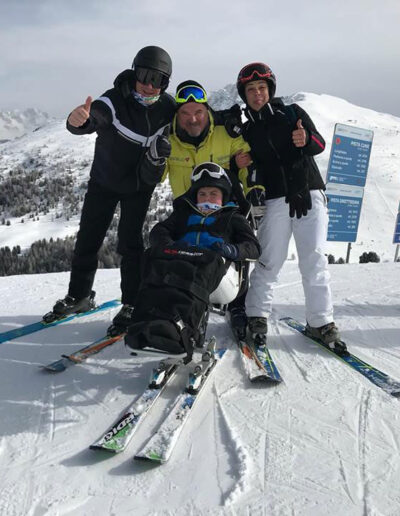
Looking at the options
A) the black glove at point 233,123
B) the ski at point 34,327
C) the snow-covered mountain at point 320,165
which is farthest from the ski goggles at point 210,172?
the snow-covered mountain at point 320,165

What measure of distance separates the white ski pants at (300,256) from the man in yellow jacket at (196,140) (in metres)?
0.57

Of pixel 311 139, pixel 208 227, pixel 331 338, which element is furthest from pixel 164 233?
pixel 331 338

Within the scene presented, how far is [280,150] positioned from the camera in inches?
142

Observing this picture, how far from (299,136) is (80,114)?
1.76m

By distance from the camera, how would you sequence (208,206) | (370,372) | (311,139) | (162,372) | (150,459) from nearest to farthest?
(150,459) < (162,372) < (370,372) < (208,206) < (311,139)

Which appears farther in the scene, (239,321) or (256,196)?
(239,321)

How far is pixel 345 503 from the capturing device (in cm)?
183

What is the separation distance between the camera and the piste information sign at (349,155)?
1109 centimetres

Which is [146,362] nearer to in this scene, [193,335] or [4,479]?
[193,335]

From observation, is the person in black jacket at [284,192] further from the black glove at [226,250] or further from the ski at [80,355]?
the ski at [80,355]

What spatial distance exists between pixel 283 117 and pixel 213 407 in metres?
2.43

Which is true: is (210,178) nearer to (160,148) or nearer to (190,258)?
(160,148)

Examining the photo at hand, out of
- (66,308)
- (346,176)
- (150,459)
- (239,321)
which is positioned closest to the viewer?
(150,459)

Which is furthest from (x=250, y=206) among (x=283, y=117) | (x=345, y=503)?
(x=345, y=503)
